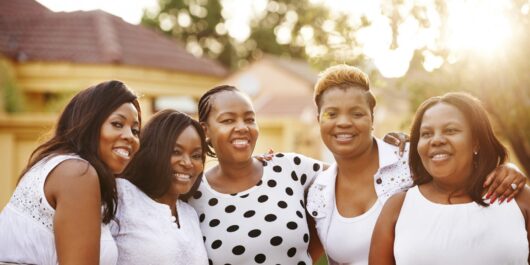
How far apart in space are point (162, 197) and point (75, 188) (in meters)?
0.94

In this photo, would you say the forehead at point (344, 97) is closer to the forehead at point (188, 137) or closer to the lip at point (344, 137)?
the lip at point (344, 137)

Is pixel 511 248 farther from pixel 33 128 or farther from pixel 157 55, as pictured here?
pixel 157 55

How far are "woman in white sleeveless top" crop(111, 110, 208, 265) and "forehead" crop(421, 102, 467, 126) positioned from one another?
4.46ft

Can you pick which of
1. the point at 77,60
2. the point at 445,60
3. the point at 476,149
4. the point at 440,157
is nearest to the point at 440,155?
the point at 440,157

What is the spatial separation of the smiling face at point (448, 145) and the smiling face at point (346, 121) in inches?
27.2

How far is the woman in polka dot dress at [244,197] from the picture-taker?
4.05 metres

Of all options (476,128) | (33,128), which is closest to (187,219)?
(476,128)

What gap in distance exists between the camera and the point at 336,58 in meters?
7.38

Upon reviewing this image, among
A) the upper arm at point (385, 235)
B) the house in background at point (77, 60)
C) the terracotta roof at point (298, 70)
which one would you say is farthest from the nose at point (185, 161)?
the terracotta roof at point (298, 70)

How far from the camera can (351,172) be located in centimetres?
425

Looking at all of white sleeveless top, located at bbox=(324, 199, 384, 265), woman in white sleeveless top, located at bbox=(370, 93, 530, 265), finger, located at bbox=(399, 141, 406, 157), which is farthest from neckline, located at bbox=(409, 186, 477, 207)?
finger, located at bbox=(399, 141, 406, 157)

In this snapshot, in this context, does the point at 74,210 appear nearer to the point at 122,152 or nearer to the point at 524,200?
the point at 122,152

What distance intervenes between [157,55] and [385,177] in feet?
48.0

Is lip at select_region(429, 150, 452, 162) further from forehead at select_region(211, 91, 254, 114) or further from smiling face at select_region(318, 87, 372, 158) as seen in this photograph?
forehead at select_region(211, 91, 254, 114)
